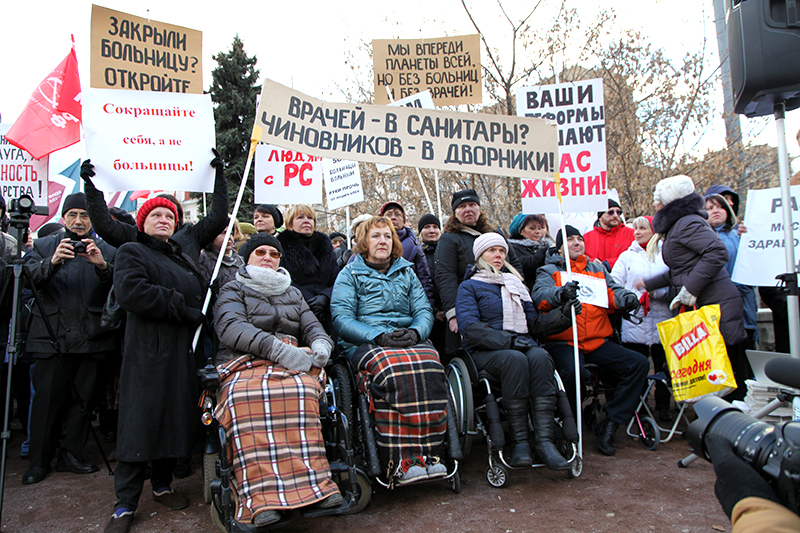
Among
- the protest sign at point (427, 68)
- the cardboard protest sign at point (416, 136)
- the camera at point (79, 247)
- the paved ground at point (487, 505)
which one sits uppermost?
the protest sign at point (427, 68)

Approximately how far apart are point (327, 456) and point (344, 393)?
0.42 m

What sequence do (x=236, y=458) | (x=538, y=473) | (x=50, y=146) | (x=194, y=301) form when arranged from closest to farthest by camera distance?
(x=236, y=458)
(x=194, y=301)
(x=538, y=473)
(x=50, y=146)

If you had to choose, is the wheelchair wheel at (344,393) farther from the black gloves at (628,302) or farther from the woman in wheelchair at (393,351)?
the black gloves at (628,302)

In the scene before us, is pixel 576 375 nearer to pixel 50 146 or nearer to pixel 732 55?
pixel 732 55

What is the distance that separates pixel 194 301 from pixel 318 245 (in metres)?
1.61

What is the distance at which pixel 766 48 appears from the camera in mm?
3266

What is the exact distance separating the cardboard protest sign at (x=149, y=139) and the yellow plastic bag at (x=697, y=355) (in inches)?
157

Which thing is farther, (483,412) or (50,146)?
(50,146)

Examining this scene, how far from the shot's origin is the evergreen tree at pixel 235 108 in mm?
21828

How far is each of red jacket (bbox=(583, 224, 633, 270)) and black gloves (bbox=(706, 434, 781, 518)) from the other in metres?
5.05

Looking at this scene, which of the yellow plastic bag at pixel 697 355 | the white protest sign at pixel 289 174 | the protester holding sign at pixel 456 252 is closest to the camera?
the yellow plastic bag at pixel 697 355

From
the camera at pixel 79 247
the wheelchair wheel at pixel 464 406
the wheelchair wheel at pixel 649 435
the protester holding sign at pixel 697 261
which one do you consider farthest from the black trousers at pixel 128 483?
the protester holding sign at pixel 697 261

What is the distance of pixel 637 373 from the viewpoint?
→ 15.1 feet

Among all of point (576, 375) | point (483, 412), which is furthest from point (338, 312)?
point (576, 375)
